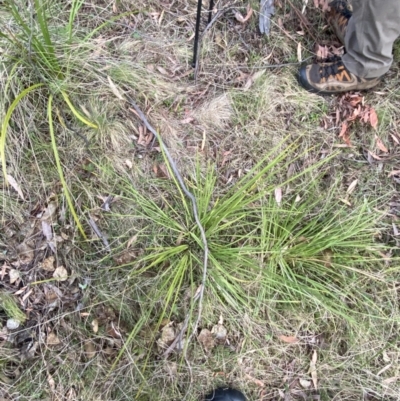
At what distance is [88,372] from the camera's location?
5.32 ft

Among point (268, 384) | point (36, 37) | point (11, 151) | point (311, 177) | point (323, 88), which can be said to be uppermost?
point (36, 37)

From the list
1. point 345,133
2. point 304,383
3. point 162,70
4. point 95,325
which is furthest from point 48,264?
point 345,133

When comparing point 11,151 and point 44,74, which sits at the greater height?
point 44,74

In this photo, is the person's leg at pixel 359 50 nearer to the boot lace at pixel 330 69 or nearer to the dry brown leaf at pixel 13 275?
the boot lace at pixel 330 69

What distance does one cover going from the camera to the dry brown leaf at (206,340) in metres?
1.66

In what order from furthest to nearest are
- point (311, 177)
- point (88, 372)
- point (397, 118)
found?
1. point (397, 118)
2. point (311, 177)
3. point (88, 372)

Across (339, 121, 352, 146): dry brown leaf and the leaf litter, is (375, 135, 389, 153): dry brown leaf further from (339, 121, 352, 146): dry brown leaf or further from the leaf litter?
(339, 121, 352, 146): dry brown leaf

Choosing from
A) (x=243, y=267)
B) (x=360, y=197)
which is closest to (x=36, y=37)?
(x=243, y=267)

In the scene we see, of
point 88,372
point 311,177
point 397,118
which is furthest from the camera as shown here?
point 397,118

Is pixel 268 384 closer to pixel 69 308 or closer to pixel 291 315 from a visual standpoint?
pixel 291 315

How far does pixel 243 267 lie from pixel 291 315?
300 millimetres

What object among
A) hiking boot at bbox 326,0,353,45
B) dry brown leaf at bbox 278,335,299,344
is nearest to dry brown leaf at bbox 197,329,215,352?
dry brown leaf at bbox 278,335,299,344

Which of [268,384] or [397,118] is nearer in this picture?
[268,384]

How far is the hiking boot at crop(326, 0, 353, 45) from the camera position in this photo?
1.93 m
